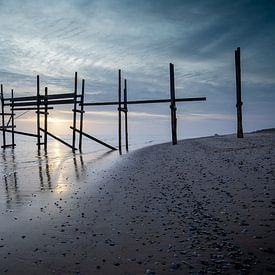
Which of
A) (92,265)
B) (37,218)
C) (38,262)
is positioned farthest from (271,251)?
(37,218)

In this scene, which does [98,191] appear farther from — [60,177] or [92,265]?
[92,265]

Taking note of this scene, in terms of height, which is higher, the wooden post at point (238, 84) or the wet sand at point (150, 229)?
the wooden post at point (238, 84)

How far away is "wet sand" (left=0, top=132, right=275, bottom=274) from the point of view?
2.98m

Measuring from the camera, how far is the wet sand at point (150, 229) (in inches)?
117

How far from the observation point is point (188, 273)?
2740mm

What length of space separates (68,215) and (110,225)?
1.00 metres

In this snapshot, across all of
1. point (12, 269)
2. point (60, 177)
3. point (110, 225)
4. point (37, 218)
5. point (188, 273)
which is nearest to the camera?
point (188, 273)

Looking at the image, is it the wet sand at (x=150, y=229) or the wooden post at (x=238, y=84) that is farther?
the wooden post at (x=238, y=84)

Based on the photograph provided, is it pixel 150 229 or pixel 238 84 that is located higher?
pixel 238 84

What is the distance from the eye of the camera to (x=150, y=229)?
Answer: 4.00 meters

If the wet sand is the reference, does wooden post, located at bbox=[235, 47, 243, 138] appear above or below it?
Answer: above

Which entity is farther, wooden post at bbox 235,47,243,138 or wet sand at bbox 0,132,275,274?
wooden post at bbox 235,47,243,138

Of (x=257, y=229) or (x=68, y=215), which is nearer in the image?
(x=257, y=229)

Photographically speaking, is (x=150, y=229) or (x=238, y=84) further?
(x=238, y=84)
